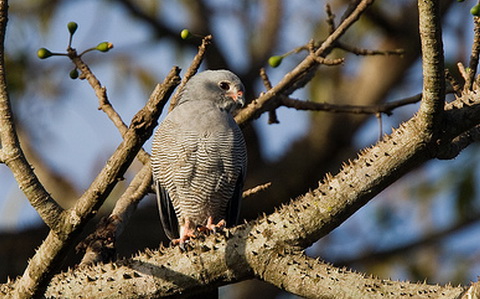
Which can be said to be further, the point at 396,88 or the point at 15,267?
the point at 396,88

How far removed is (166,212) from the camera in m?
5.48

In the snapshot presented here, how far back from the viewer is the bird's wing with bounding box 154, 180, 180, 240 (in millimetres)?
5293

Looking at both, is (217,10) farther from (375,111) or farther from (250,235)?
(250,235)

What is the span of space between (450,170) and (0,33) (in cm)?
656

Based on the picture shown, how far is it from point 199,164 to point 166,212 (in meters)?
0.51

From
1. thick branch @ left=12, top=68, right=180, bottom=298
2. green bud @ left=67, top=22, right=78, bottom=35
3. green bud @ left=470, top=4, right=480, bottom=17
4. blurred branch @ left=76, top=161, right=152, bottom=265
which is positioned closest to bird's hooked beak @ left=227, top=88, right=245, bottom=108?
blurred branch @ left=76, top=161, right=152, bottom=265

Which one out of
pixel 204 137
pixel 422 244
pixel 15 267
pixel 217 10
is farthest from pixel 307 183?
pixel 204 137

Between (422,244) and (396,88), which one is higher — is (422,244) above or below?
below

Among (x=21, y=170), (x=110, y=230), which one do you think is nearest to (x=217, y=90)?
(x=110, y=230)

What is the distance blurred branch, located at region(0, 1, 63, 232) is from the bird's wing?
1.83 meters

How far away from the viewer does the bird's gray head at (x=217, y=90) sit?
557 cm

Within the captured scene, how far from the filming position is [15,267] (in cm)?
818

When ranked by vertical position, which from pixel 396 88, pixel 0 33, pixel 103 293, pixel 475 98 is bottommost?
pixel 103 293

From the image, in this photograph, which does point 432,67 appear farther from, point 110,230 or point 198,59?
point 110,230
